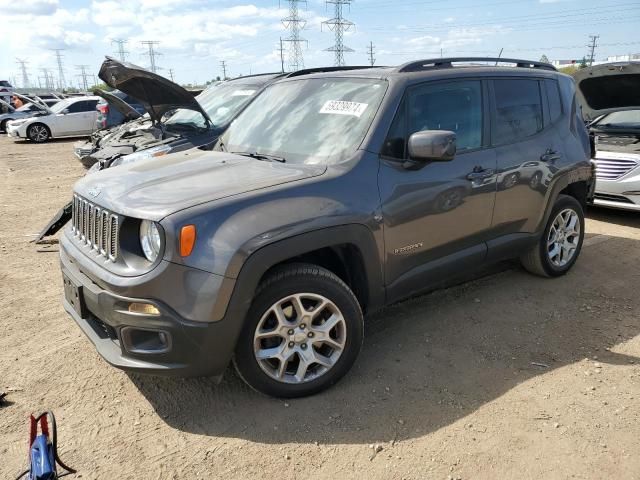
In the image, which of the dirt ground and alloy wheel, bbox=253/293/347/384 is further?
alloy wheel, bbox=253/293/347/384

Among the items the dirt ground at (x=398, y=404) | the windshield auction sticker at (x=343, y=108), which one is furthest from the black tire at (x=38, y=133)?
the windshield auction sticker at (x=343, y=108)

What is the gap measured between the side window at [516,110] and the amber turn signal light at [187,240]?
2.50m

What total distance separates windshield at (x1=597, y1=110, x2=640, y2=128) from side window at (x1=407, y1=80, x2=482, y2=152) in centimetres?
483

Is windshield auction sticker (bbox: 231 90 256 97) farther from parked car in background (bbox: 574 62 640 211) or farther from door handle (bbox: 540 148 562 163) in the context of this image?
parked car in background (bbox: 574 62 640 211)

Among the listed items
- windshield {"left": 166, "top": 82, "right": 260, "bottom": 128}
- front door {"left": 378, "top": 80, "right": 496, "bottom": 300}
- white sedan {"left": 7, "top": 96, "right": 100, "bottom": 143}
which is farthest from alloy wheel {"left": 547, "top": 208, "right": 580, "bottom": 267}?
white sedan {"left": 7, "top": 96, "right": 100, "bottom": 143}

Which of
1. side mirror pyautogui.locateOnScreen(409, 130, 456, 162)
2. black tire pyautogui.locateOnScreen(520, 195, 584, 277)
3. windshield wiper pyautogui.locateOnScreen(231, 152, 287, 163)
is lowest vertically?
black tire pyautogui.locateOnScreen(520, 195, 584, 277)

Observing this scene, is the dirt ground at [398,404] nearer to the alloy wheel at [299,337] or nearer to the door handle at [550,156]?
the alloy wheel at [299,337]

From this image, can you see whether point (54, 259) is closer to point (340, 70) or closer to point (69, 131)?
point (340, 70)

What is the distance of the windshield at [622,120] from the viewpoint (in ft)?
24.8

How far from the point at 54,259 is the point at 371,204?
156 inches

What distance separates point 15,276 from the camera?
5078mm

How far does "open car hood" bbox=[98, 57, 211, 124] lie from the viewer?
6496mm

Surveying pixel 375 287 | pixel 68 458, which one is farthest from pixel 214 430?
pixel 375 287

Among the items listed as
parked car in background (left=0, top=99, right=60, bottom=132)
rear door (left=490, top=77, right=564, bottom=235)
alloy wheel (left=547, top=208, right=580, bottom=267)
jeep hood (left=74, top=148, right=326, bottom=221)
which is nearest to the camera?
jeep hood (left=74, top=148, right=326, bottom=221)
